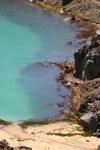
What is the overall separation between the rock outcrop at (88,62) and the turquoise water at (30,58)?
14.6 feet

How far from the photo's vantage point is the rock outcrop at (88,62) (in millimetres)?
76125

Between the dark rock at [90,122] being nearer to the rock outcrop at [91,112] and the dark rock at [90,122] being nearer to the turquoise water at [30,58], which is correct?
the rock outcrop at [91,112]

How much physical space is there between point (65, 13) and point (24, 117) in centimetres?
6564

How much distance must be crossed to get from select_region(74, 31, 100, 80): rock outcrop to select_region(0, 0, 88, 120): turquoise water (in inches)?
176

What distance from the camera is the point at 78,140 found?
55688 mm

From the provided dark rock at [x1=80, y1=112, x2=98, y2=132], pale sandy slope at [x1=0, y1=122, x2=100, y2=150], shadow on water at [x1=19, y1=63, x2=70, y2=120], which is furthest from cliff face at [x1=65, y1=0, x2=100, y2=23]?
pale sandy slope at [x1=0, y1=122, x2=100, y2=150]

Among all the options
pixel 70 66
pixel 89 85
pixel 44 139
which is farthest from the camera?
pixel 70 66

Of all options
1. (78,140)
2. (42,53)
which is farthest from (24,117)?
(42,53)

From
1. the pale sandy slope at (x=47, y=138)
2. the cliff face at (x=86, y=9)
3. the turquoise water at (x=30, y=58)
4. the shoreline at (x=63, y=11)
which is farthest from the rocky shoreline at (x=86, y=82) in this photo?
the cliff face at (x=86, y=9)

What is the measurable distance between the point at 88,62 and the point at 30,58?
15.0 metres

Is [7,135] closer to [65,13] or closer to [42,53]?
[42,53]

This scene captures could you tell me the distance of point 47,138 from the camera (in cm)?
5584

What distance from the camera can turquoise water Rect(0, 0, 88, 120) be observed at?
67.3 metres

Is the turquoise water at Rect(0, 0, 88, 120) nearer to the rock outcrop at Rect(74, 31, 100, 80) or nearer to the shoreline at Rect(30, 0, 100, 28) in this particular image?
the shoreline at Rect(30, 0, 100, 28)
